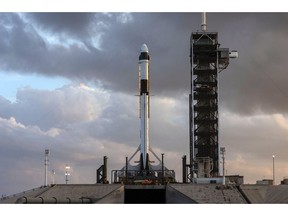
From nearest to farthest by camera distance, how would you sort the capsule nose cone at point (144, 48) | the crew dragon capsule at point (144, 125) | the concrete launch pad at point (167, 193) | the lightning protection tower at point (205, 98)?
the concrete launch pad at point (167, 193) < the crew dragon capsule at point (144, 125) < the capsule nose cone at point (144, 48) < the lightning protection tower at point (205, 98)

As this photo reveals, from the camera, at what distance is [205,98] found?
4459 inches

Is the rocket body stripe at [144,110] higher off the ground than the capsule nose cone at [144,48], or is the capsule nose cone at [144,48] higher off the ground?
the capsule nose cone at [144,48]

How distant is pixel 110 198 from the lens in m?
79.1

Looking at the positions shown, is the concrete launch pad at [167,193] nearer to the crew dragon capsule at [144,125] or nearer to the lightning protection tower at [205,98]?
the crew dragon capsule at [144,125]

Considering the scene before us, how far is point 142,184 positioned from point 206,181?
12.0 m

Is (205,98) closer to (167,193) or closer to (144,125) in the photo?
(144,125)

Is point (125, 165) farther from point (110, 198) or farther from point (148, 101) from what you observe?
point (110, 198)

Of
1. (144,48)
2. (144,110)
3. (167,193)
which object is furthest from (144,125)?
(167,193)

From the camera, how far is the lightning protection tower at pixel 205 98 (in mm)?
112125

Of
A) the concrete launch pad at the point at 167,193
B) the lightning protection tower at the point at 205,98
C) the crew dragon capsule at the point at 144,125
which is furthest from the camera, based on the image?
the lightning protection tower at the point at 205,98

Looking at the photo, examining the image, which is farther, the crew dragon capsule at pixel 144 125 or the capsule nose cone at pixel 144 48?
the capsule nose cone at pixel 144 48

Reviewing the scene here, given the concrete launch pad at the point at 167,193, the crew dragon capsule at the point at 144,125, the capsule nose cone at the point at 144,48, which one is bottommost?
the concrete launch pad at the point at 167,193

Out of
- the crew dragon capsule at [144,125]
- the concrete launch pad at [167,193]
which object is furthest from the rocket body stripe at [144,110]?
the concrete launch pad at [167,193]

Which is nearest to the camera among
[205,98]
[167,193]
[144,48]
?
[167,193]
